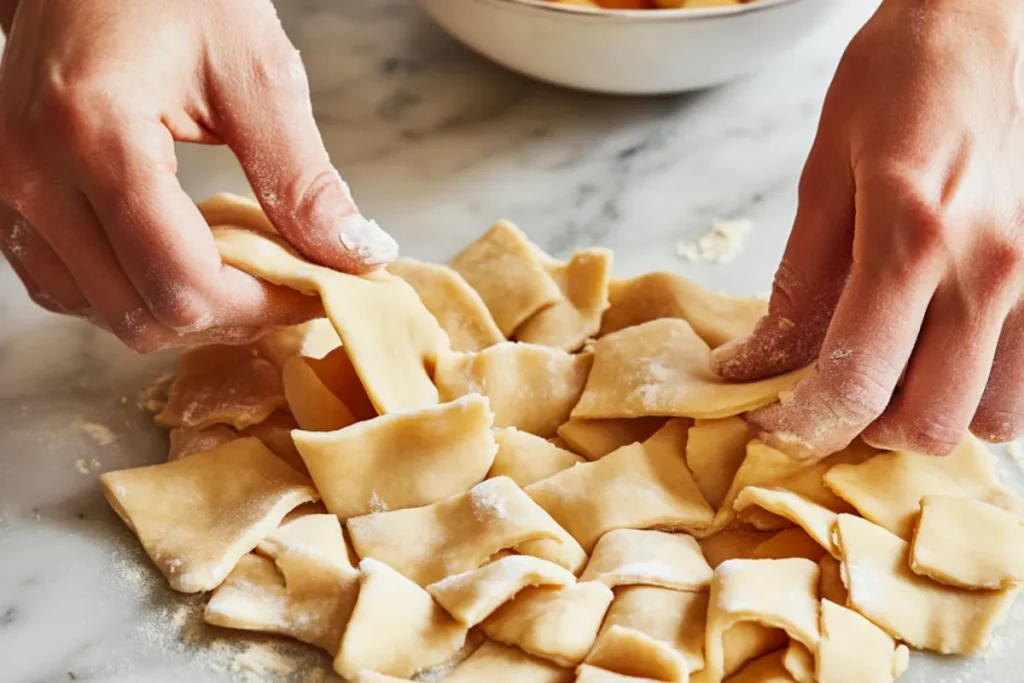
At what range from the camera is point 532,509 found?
1.23 metres

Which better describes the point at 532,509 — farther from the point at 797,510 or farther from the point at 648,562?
the point at 797,510

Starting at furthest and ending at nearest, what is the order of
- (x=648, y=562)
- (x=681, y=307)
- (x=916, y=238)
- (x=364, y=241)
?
(x=681, y=307) → (x=364, y=241) → (x=648, y=562) → (x=916, y=238)

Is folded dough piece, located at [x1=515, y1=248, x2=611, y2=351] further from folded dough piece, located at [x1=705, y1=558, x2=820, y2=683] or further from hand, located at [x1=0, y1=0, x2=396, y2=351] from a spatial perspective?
folded dough piece, located at [x1=705, y1=558, x2=820, y2=683]

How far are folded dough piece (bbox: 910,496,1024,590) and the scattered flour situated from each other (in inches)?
22.7

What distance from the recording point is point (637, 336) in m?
1.41

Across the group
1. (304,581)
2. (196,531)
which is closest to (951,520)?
(304,581)

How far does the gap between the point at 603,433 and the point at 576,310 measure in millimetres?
235

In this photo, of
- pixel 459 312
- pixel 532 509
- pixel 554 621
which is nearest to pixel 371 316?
pixel 459 312

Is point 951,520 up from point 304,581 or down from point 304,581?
up

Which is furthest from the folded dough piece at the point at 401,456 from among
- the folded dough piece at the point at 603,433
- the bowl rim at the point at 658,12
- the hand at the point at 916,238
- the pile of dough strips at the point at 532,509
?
A: the bowl rim at the point at 658,12

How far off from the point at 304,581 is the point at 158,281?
1.23ft

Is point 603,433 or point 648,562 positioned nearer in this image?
point 648,562

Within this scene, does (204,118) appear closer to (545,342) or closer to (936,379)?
(545,342)

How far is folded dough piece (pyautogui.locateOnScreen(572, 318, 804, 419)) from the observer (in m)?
1.28
